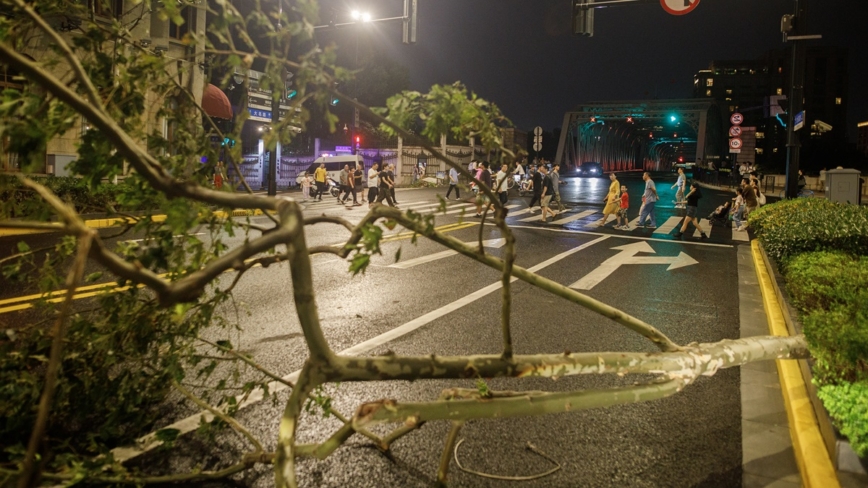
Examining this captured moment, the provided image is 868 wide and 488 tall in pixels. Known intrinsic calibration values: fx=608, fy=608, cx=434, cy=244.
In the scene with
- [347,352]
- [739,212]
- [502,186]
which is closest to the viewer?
[347,352]

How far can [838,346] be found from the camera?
4254 millimetres

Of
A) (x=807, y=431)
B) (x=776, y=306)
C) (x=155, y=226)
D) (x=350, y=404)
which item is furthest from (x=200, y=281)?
(x=776, y=306)

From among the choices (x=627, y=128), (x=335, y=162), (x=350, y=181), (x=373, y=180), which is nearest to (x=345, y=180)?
(x=350, y=181)

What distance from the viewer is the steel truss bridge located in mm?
85188

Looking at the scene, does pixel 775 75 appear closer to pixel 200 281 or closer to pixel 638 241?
pixel 638 241

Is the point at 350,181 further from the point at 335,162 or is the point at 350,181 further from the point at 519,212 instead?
the point at 335,162

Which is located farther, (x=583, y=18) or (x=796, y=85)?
(x=796, y=85)

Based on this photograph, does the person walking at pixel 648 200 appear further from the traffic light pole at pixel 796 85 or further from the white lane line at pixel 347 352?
the white lane line at pixel 347 352

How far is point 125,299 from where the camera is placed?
12.6 feet

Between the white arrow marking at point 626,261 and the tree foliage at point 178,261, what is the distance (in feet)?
17.3

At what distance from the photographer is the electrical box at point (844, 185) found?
56.4 feet

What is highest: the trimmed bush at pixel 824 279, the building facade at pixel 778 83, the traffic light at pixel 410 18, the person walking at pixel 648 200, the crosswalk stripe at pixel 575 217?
the building facade at pixel 778 83

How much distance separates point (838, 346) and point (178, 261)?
174 inches

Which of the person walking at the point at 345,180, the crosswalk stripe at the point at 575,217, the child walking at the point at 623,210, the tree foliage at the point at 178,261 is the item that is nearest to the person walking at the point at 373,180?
the person walking at the point at 345,180
